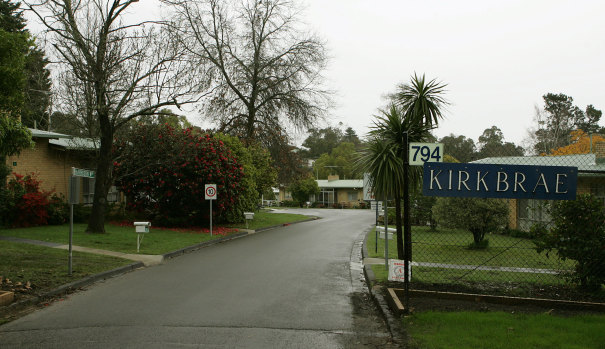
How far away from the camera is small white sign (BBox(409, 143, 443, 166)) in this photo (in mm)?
7465

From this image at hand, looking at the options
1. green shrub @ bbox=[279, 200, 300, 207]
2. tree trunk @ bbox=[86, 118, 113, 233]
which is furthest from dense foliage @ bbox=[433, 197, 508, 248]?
green shrub @ bbox=[279, 200, 300, 207]

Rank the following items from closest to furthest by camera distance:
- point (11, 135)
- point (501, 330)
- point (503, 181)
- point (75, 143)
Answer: point (501, 330)
point (503, 181)
point (11, 135)
point (75, 143)

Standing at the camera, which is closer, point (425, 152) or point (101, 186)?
point (425, 152)

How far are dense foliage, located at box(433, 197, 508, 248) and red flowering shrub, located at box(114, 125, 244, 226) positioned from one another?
432 inches

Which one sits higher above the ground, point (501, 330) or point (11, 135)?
point (11, 135)

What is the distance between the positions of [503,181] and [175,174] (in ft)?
58.4

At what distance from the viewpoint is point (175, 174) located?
2258cm

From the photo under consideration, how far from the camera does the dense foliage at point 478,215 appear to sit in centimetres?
1750

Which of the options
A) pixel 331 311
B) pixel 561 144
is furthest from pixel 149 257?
pixel 561 144

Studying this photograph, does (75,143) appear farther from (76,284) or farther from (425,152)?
(425,152)

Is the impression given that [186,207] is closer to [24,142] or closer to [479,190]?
[24,142]

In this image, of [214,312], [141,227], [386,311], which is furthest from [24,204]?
[386,311]

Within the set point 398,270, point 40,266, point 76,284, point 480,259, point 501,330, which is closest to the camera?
point 501,330

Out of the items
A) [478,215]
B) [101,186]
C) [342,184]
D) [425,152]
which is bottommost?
[478,215]
